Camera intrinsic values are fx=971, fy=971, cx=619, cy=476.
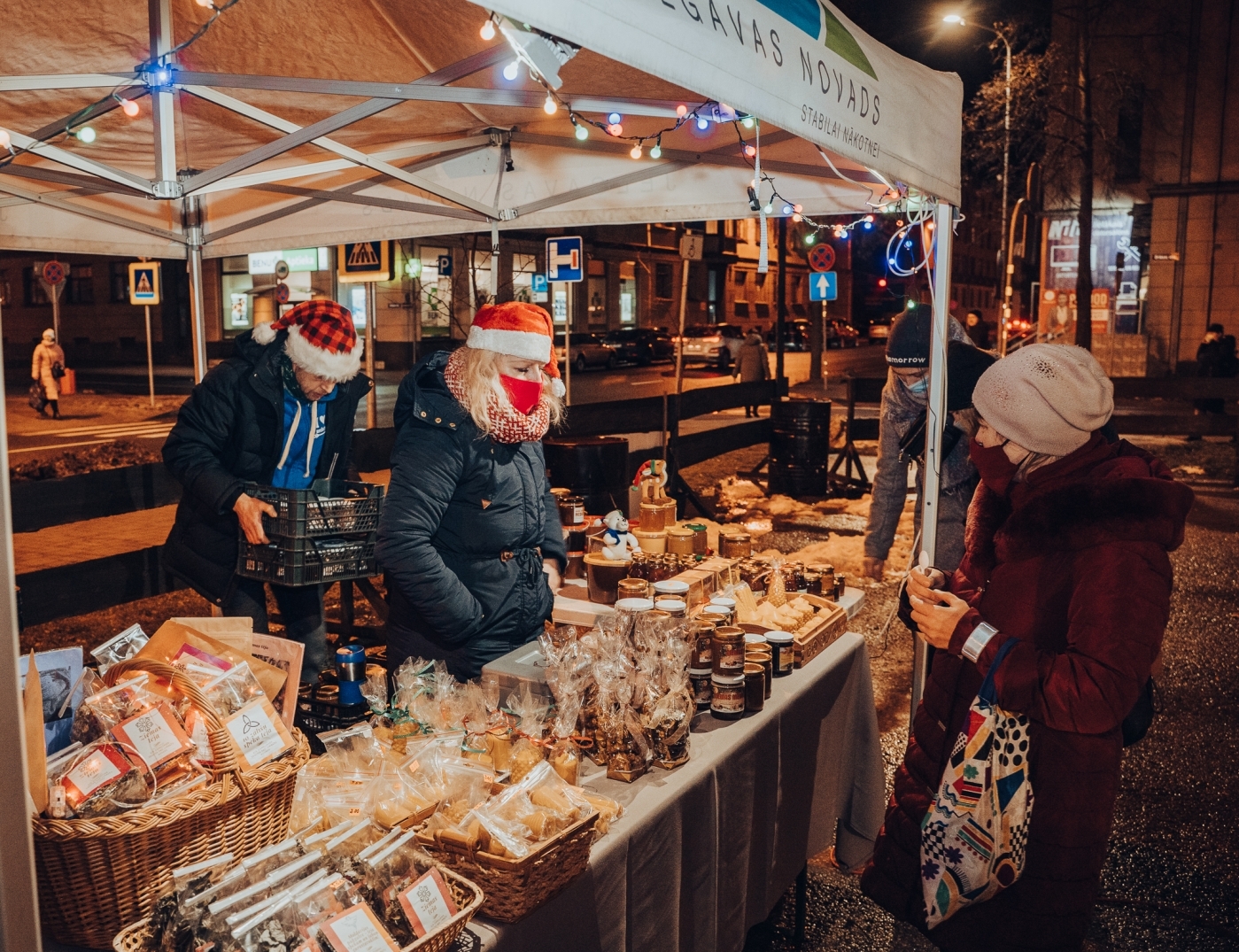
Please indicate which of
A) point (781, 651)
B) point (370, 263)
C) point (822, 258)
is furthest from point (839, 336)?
point (781, 651)

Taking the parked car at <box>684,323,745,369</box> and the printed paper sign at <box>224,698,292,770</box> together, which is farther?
the parked car at <box>684,323,745,369</box>

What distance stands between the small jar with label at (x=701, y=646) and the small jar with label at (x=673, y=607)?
0.77ft

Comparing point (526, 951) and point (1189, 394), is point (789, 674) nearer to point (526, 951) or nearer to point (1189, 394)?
point (526, 951)

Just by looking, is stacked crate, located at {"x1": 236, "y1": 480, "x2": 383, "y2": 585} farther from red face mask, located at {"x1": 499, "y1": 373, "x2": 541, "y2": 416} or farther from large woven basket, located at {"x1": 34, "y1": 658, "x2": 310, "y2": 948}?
large woven basket, located at {"x1": 34, "y1": 658, "x2": 310, "y2": 948}

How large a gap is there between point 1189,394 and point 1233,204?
599 inches

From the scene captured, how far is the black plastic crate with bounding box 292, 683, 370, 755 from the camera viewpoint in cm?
264

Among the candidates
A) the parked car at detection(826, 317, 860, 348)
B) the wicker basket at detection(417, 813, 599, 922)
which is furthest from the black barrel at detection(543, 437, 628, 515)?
the parked car at detection(826, 317, 860, 348)

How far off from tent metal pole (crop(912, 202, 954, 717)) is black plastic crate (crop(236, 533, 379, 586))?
2121 millimetres

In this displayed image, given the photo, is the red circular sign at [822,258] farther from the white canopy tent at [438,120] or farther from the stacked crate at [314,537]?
the stacked crate at [314,537]

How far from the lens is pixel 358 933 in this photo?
60.1 inches

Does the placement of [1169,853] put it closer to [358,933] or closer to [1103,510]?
[1103,510]

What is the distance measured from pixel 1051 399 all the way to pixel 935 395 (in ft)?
4.64

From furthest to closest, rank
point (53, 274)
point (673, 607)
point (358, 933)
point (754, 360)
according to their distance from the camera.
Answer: point (754, 360) < point (53, 274) < point (673, 607) < point (358, 933)

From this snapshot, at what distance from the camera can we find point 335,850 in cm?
173
